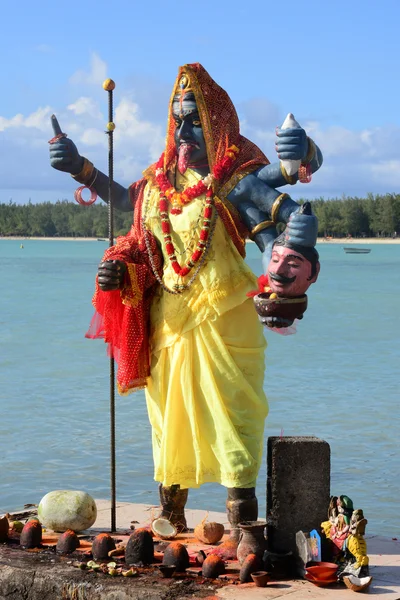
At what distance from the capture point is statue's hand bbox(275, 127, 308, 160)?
5227 millimetres

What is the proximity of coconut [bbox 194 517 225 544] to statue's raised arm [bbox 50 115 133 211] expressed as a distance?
1535mm

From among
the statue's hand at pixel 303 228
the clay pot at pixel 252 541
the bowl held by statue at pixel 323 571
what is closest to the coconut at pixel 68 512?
the clay pot at pixel 252 541

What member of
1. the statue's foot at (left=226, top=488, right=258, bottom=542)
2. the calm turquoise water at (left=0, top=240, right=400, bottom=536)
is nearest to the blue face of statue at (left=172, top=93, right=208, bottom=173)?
the statue's foot at (left=226, top=488, right=258, bottom=542)

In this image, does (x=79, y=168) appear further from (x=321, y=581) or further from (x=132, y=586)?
(x=321, y=581)

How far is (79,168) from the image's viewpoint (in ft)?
19.7

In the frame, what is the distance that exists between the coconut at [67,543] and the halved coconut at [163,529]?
378 mm

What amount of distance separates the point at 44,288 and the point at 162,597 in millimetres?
28439

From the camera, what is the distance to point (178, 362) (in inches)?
217

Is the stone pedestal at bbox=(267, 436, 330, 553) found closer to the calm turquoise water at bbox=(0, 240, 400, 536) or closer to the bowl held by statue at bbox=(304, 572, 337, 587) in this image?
the bowl held by statue at bbox=(304, 572, 337, 587)

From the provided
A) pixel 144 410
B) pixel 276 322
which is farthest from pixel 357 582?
pixel 144 410

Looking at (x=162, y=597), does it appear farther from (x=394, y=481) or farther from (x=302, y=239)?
(x=394, y=481)

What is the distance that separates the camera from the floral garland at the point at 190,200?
5480mm

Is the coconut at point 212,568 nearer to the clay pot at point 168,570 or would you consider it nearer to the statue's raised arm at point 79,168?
the clay pot at point 168,570

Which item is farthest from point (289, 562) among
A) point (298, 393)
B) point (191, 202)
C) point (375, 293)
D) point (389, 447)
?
point (375, 293)
